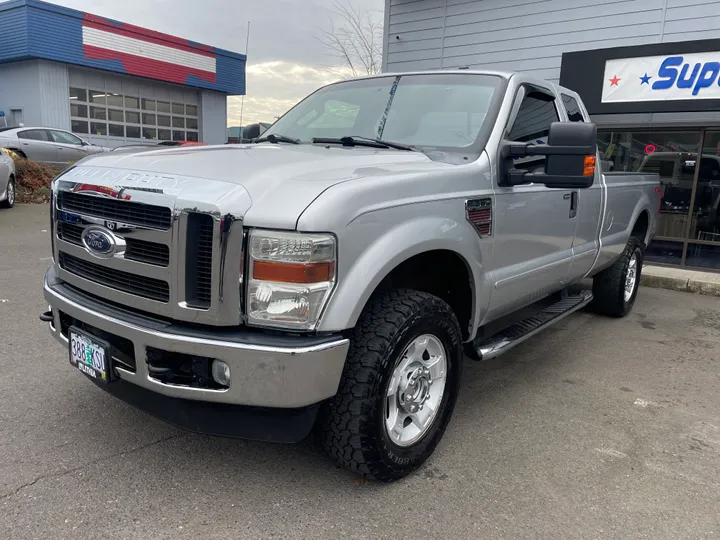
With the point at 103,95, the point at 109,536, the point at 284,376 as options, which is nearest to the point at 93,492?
the point at 109,536

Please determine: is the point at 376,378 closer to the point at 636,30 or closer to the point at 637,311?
the point at 637,311

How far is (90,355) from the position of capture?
8.42 feet

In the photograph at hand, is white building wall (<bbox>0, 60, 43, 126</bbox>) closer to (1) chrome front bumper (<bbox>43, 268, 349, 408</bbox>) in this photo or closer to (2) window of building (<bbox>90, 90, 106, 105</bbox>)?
(2) window of building (<bbox>90, 90, 106, 105</bbox>)

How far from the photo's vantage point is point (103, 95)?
2359 centimetres

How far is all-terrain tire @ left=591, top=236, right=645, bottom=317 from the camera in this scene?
5.60 meters

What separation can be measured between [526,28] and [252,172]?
8.23 metres

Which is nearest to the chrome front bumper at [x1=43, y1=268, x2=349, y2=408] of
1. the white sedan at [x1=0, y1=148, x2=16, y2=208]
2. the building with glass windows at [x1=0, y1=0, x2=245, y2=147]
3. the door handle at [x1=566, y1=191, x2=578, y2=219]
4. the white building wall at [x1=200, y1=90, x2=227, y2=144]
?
the door handle at [x1=566, y1=191, x2=578, y2=219]

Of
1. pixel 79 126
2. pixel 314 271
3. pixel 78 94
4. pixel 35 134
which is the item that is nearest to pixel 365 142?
pixel 314 271

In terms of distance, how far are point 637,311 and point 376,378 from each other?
4876mm

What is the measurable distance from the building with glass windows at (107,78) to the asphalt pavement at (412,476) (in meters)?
20.5

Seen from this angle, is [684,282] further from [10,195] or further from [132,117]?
[132,117]

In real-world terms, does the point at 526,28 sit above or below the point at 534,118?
above

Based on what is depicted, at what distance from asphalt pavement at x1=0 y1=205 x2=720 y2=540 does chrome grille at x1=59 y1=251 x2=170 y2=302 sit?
896 millimetres

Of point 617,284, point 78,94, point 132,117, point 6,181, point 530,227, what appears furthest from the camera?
point 132,117
